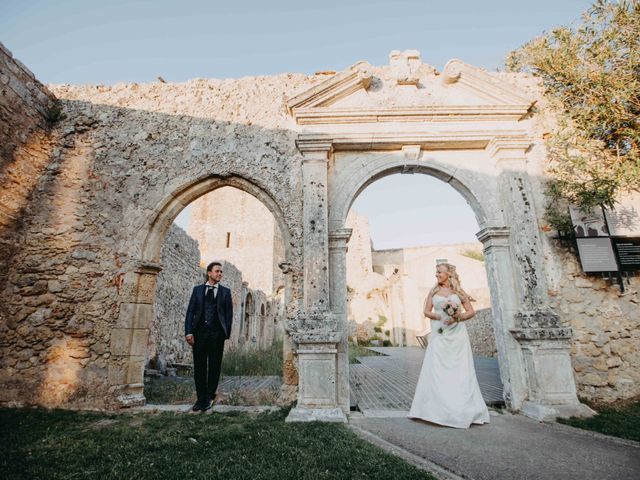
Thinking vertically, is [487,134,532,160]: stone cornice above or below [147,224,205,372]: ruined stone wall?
above

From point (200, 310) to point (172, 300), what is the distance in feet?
15.0

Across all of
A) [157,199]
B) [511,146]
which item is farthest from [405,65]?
[157,199]

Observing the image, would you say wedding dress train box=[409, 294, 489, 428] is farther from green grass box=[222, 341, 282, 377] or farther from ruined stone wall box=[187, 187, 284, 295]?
ruined stone wall box=[187, 187, 284, 295]

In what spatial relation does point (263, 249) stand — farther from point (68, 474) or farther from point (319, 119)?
point (68, 474)

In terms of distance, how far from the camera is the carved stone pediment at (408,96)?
5.12m

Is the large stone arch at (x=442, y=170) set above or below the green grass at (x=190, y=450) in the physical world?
above

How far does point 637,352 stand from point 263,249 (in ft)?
55.5

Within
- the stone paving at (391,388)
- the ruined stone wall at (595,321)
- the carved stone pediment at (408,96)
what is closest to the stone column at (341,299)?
the stone paving at (391,388)

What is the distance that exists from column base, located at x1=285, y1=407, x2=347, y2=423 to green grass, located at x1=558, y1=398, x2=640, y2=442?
2440mm

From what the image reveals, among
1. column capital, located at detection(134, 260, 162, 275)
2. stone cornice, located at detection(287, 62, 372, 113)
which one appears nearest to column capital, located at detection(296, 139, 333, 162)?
stone cornice, located at detection(287, 62, 372, 113)

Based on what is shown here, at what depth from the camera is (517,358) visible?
4387mm

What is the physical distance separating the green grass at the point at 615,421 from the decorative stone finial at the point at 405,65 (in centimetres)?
504

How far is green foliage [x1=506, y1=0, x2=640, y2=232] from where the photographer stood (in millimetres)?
4531

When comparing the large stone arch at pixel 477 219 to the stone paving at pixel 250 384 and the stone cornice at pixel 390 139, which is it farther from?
the stone paving at pixel 250 384
